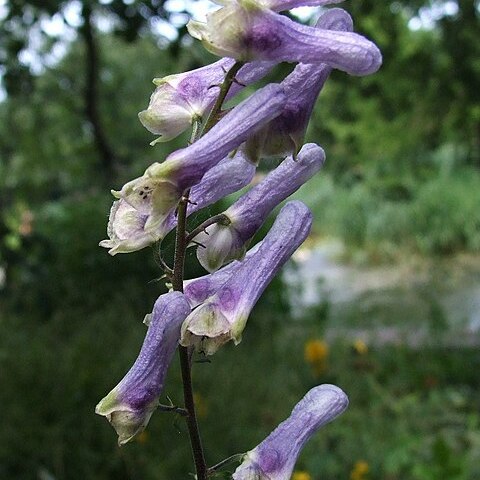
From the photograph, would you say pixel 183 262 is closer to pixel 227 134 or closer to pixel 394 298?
pixel 227 134

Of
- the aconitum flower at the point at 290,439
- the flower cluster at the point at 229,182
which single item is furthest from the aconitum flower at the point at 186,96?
the aconitum flower at the point at 290,439

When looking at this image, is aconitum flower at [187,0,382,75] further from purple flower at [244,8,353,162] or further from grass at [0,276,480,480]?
grass at [0,276,480,480]

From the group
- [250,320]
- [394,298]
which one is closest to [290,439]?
[250,320]

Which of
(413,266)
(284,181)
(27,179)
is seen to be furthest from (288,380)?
(413,266)

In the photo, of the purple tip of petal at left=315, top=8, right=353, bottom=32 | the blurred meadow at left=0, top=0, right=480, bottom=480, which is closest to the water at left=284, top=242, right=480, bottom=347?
the blurred meadow at left=0, top=0, right=480, bottom=480

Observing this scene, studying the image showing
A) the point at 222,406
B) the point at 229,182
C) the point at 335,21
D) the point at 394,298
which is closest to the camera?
the point at 335,21

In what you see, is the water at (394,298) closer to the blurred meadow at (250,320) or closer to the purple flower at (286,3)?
the blurred meadow at (250,320)

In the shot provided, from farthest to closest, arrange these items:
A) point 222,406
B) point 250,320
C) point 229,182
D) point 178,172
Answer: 1. point 250,320
2. point 222,406
3. point 229,182
4. point 178,172
